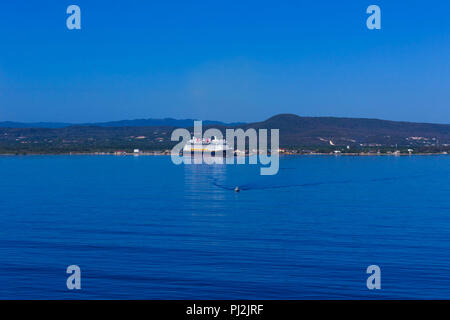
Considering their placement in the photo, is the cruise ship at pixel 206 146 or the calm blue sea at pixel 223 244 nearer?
the calm blue sea at pixel 223 244

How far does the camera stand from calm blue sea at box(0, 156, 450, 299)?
16.5 meters

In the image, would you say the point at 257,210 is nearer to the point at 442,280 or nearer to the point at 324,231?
the point at 324,231

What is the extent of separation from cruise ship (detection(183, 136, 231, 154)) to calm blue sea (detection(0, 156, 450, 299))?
302 feet

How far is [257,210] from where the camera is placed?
32938mm

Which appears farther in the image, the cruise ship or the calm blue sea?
the cruise ship

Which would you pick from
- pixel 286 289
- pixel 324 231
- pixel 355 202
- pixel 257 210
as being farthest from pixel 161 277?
pixel 355 202

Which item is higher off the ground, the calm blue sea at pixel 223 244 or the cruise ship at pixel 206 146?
the cruise ship at pixel 206 146

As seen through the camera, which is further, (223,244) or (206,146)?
(206,146)

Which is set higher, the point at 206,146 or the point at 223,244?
the point at 206,146

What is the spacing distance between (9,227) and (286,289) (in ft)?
48.4

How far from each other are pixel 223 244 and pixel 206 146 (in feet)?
376

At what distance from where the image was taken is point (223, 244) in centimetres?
2245

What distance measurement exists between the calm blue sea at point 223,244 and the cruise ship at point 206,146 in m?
92.2

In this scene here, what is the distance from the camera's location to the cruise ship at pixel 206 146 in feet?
440
